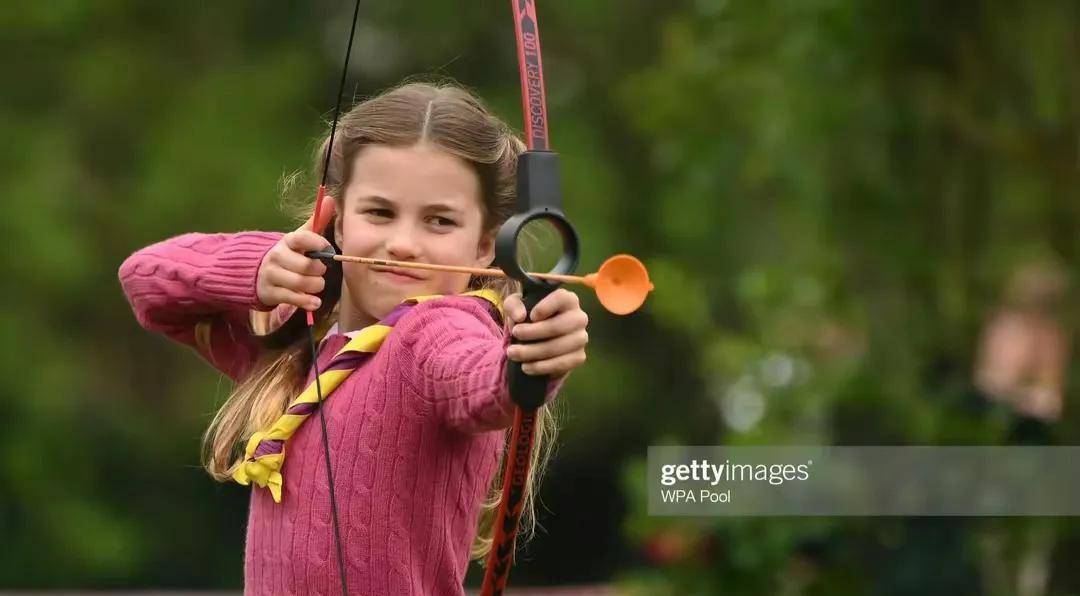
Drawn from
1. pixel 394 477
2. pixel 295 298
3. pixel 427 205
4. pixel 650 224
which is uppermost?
pixel 650 224

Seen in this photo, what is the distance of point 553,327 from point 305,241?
525 millimetres

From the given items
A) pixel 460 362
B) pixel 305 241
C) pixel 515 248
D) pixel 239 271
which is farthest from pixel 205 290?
pixel 515 248

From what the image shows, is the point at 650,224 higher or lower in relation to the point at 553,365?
higher

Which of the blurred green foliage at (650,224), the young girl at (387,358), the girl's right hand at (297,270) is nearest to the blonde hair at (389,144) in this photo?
the young girl at (387,358)

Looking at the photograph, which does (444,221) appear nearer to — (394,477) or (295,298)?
(295,298)

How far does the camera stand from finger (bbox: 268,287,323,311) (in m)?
1.95

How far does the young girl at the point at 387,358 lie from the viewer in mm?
1870

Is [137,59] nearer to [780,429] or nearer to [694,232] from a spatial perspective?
[694,232]

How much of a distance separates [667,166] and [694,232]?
1.30m

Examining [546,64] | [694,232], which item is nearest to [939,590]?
[694,232]

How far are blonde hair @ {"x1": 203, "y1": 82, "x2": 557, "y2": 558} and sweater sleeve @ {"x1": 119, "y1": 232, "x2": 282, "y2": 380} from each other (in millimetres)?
45

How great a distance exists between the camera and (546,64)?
7758 mm

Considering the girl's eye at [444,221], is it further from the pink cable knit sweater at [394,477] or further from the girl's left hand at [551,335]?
the girl's left hand at [551,335]

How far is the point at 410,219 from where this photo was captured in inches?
76.8
